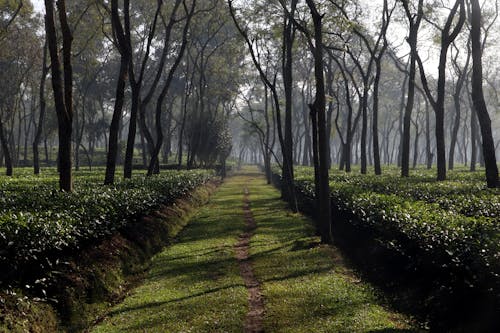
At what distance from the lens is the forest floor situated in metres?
9.56

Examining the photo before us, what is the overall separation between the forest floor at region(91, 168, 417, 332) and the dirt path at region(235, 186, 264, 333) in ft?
0.07

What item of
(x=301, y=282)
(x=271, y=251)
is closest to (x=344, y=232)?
(x=271, y=251)

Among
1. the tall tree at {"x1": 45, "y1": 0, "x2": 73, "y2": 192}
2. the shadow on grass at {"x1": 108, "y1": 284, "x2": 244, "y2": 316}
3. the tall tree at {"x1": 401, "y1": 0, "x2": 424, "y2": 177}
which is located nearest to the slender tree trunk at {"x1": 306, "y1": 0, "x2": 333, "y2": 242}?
the shadow on grass at {"x1": 108, "y1": 284, "x2": 244, "y2": 316}

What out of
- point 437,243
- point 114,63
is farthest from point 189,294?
point 114,63

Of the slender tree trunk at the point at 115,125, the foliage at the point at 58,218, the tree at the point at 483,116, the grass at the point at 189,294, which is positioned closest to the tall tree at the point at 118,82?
the slender tree trunk at the point at 115,125

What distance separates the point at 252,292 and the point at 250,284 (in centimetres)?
81

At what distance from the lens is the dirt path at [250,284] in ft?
32.0

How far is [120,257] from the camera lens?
1362 centimetres

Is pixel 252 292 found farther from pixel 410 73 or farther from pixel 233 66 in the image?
pixel 233 66

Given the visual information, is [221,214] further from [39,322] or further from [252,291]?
[39,322]

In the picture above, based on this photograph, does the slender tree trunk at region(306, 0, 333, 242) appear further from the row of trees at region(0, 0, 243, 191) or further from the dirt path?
the row of trees at region(0, 0, 243, 191)

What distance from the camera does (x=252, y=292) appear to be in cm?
1209

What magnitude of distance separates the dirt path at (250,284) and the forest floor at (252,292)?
2 cm

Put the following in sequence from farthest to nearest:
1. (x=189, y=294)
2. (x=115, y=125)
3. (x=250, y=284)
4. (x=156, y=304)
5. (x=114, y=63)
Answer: (x=114, y=63) < (x=115, y=125) < (x=250, y=284) < (x=189, y=294) < (x=156, y=304)
